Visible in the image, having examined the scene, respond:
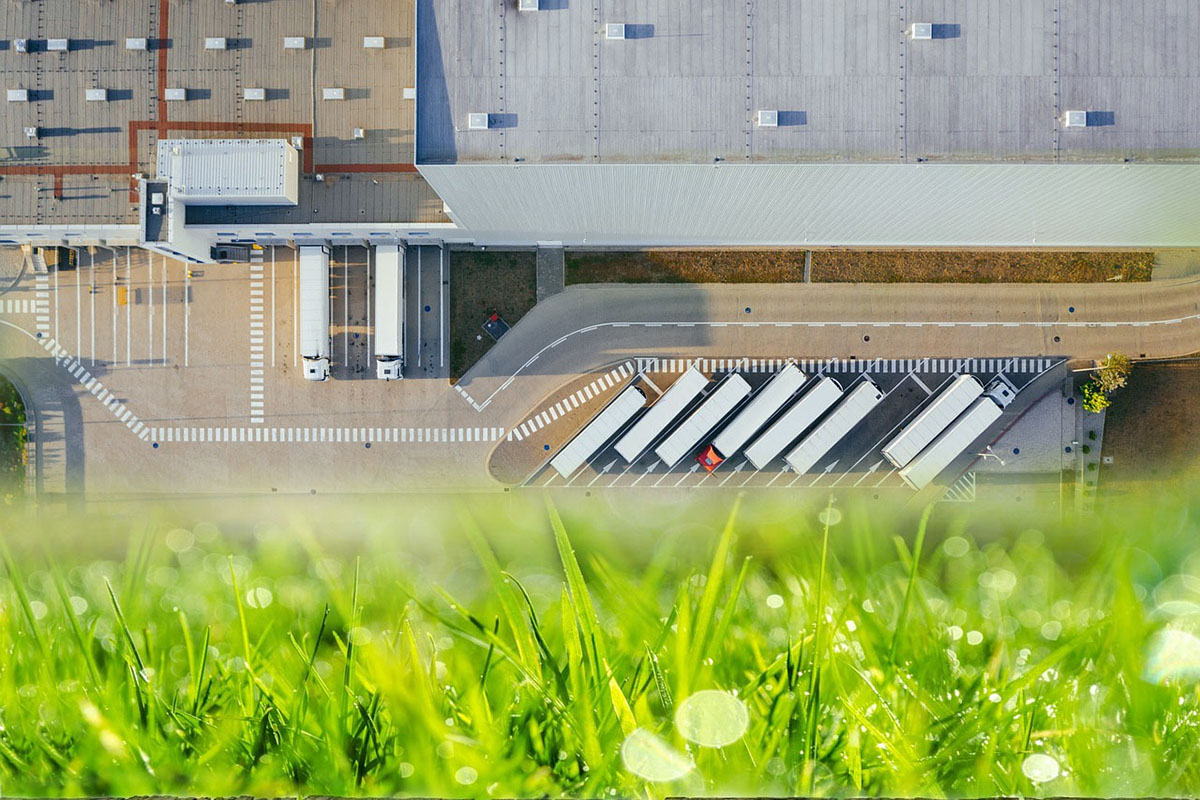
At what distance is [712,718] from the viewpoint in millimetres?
18250

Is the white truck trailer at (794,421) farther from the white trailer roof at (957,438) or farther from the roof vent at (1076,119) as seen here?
the roof vent at (1076,119)

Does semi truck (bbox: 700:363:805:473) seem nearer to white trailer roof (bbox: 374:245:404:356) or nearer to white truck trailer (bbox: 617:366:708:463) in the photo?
white truck trailer (bbox: 617:366:708:463)

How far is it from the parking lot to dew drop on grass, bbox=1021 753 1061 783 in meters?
15.6

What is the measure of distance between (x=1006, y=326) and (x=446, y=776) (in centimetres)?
3028

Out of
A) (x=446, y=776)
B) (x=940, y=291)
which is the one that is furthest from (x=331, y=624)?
(x=940, y=291)

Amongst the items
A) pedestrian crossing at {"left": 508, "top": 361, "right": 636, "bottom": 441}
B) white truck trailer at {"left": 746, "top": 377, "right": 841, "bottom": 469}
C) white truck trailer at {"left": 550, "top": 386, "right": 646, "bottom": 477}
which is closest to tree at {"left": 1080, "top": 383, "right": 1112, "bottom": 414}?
white truck trailer at {"left": 746, "top": 377, "right": 841, "bottom": 469}

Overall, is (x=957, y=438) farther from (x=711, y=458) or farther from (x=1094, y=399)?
(x=711, y=458)

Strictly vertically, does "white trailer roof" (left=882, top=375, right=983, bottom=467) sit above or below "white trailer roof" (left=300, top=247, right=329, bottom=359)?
below

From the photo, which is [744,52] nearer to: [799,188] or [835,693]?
[799,188]

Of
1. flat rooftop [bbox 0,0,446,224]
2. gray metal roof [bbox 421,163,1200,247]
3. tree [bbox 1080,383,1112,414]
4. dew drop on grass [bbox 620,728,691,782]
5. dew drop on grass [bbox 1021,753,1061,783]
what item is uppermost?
flat rooftop [bbox 0,0,446,224]

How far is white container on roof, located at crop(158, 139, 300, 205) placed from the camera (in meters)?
29.6

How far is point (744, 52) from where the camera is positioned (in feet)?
83.1

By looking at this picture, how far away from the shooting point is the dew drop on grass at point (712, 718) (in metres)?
18.2

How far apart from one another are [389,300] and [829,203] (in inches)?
753
